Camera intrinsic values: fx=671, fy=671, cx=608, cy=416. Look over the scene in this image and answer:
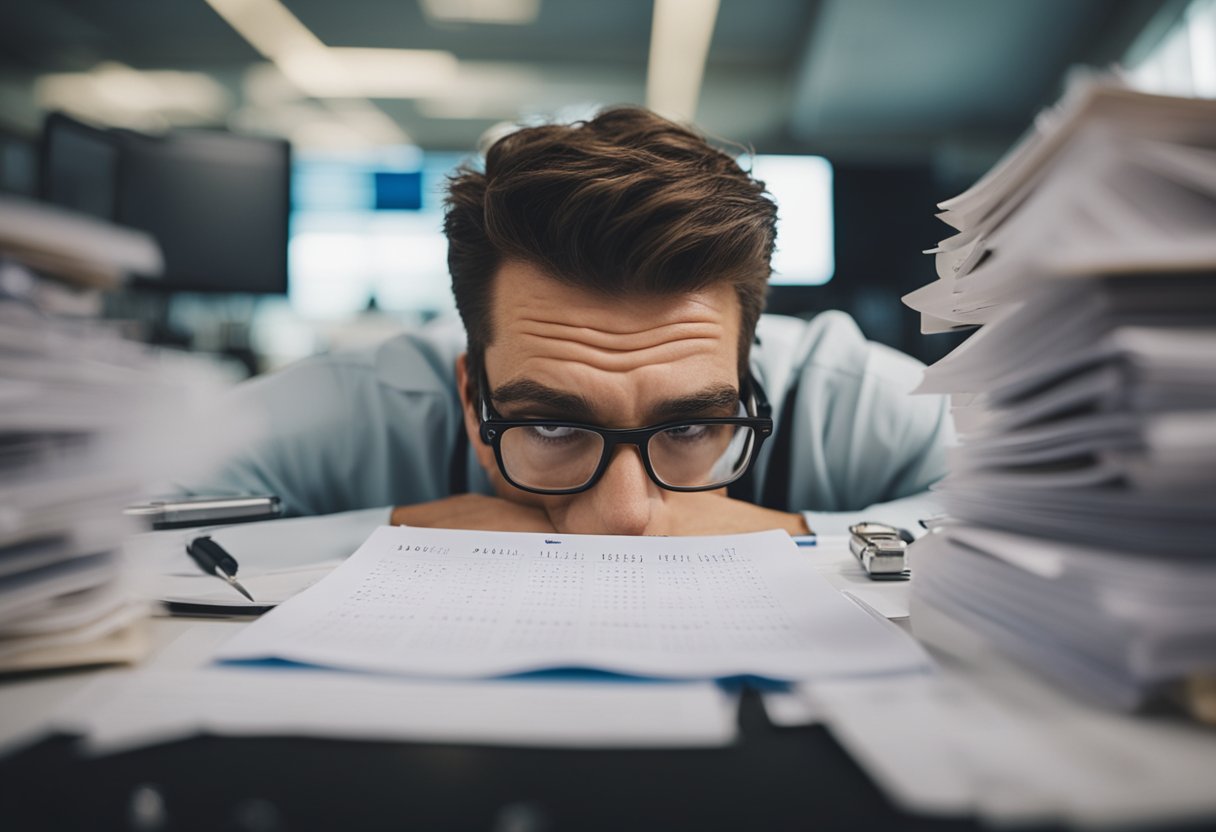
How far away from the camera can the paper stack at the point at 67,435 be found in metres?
0.32

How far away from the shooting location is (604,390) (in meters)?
0.72

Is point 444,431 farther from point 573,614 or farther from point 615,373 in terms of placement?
point 573,614

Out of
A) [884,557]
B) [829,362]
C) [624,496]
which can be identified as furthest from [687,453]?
[829,362]

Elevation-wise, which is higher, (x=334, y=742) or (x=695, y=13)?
(x=695, y=13)

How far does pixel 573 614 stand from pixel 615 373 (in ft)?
1.23

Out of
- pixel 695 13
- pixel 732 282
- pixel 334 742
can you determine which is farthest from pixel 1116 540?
pixel 695 13

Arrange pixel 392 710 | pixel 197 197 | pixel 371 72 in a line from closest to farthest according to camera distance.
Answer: pixel 392 710 < pixel 197 197 < pixel 371 72

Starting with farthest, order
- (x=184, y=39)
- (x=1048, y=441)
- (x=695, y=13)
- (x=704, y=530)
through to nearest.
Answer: (x=184, y=39) → (x=695, y=13) → (x=704, y=530) → (x=1048, y=441)

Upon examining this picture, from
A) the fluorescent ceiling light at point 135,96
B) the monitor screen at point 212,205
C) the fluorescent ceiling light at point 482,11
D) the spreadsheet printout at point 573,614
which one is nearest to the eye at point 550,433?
the spreadsheet printout at point 573,614

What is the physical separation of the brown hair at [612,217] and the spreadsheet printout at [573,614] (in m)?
0.38

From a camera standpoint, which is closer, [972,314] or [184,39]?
[972,314]

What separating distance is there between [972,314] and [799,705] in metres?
0.30

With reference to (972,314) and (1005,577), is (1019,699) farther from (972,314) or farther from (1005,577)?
(972,314)

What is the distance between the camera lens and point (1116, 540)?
0.31 m
